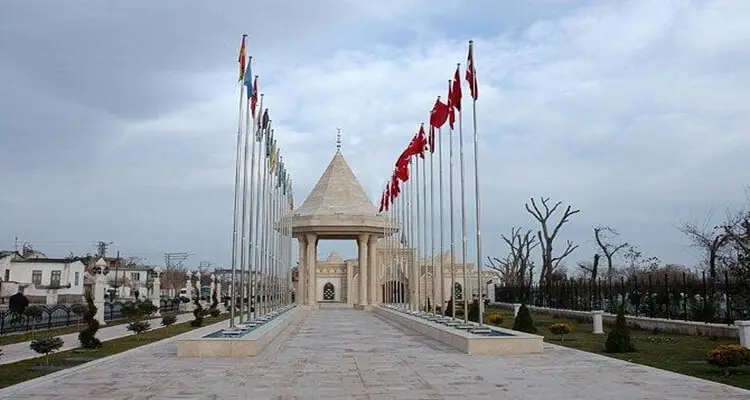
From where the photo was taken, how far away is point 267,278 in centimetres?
2948

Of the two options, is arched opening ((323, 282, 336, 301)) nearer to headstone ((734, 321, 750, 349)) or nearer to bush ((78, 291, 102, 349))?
bush ((78, 291, 102, 349))

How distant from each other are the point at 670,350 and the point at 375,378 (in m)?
8.64

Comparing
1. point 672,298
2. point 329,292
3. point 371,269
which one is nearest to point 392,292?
point 371,269

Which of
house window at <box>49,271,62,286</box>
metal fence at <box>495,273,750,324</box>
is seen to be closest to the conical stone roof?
metal fence at <box>495,273,750,324</box>

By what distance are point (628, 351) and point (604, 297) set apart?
16.9 meters

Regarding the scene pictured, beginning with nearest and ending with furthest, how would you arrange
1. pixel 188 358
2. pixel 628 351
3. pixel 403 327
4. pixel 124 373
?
pixel 124 373, pixel 188 358, pixel 628 351, pixel 403 327

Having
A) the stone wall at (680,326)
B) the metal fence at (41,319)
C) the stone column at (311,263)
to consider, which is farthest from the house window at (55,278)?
the stone wall at (680,326)

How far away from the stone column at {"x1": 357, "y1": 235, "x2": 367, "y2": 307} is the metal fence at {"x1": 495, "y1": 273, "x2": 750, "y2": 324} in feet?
35.1

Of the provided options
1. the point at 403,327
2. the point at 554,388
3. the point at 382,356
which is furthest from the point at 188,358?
the point at 403,327

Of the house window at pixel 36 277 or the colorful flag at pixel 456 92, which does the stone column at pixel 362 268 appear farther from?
the house window at pixel 36 277

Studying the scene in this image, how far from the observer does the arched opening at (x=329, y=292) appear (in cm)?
5575

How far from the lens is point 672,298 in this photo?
85.0ft

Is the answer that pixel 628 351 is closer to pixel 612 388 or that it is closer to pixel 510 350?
pixel 510 350

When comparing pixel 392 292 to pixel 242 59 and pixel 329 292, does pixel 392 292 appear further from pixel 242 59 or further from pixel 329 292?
pixel 242 59
